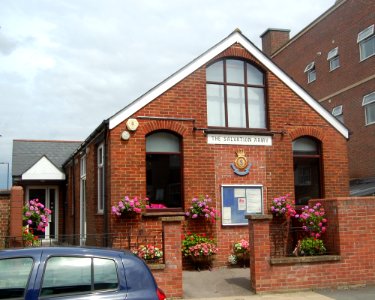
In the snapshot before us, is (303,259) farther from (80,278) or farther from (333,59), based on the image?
(333,59)

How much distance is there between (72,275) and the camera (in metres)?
5.00

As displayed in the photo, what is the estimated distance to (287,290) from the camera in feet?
32.6

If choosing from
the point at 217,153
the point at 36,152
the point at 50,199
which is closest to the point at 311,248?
the point at 217,153

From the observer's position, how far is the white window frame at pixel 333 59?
25.1m

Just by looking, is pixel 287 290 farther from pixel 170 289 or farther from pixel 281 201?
pixel 281 201

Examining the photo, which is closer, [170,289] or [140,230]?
[170,289]

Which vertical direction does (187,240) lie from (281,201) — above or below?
below

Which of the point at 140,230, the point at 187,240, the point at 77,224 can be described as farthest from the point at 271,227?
the point at 77,224

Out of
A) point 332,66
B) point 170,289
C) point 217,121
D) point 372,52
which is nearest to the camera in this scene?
point 170,289

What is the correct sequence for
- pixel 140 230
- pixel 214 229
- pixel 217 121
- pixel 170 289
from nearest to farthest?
pixel 170 289, pixel 140 230, pixel 214 229, pixel 217 121

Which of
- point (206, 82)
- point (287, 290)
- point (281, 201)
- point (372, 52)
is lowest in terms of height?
point (287, 290)

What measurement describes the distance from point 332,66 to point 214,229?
16.3 m

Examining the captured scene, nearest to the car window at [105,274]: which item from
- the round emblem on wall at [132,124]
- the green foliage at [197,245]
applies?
the green foliage at [197,245]

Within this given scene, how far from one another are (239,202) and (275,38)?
22330 millimetres
